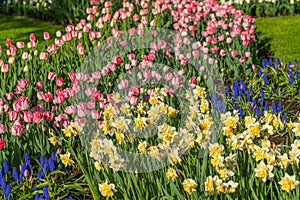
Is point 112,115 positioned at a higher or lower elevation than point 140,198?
higher

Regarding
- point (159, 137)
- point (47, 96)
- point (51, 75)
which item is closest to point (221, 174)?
point (159, 137)

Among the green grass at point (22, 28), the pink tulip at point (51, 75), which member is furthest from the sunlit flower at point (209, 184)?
the green grass at point (22, 28)

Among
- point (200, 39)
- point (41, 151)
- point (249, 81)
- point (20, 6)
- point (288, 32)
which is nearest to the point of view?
point (41, 151)

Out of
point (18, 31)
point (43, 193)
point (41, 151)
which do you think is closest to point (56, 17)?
point (18, 31)

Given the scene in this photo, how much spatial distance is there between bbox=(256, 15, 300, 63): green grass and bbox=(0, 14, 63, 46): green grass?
144 inches

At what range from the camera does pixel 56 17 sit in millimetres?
11062

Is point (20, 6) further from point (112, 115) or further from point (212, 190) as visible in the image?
point (212, 190)

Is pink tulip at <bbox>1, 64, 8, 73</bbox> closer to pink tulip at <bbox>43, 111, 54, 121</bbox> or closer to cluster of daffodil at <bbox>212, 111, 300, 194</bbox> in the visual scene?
pink tulip at <bbox>43, 111, 54, 121</bbox>

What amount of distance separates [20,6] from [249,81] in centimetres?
680

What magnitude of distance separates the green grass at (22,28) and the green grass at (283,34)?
3.65 meters

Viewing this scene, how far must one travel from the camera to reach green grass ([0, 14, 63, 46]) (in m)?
10.0

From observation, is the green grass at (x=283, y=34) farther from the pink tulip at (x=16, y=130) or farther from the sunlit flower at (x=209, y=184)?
the sunlit flower at (x=209, y=184)

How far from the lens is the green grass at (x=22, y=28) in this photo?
1002 centimetres

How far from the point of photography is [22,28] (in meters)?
10.7
